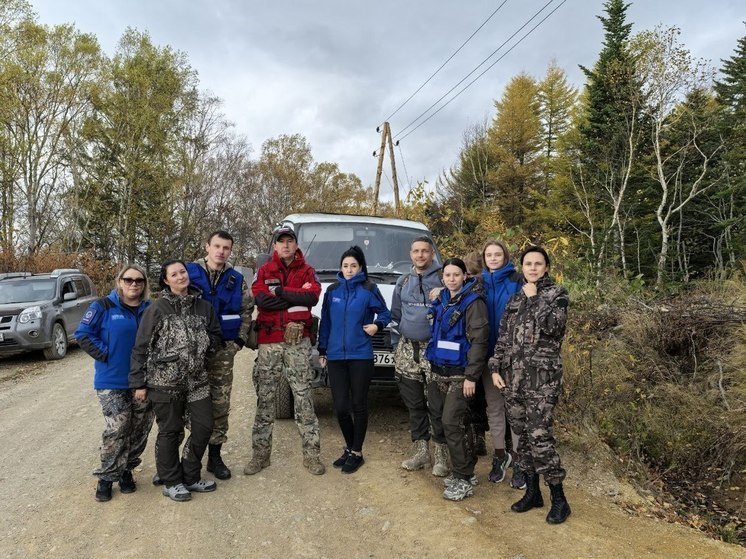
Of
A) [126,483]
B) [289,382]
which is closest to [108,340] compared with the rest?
[126,483]

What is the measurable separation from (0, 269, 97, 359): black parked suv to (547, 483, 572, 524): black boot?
→ 31.6ft

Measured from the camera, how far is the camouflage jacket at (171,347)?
3432mm

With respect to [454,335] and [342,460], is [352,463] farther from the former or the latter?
[454,335]

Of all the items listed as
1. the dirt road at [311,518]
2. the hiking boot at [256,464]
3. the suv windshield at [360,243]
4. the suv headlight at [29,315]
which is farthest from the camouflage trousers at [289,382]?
the suv headlight at [29,315]

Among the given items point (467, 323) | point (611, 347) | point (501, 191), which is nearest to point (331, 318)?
point (467, 323)

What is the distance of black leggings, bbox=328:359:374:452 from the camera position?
4.06 m

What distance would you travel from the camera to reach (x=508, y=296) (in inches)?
151

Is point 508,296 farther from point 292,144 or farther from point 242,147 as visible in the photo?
point 292,144

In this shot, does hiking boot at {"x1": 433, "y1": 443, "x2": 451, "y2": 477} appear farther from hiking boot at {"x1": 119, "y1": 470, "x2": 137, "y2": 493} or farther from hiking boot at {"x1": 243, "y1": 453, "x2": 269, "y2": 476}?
hiking boot at {"x1": 119, "y1": 470, "x2": 137, "y2": 493}

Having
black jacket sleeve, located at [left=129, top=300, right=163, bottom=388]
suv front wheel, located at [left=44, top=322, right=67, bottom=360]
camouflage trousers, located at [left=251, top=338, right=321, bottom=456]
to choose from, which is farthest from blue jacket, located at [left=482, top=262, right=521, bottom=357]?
suv front wheel, located at [left=44, top=322, right=67, bottom=360]

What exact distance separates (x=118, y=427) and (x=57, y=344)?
784cm

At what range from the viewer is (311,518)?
11.3ft

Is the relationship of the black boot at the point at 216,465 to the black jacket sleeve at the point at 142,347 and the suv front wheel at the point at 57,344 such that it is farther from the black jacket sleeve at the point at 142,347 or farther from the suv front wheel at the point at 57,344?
the suv front wheel at the point at 57,344

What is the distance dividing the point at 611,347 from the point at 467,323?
295cm
